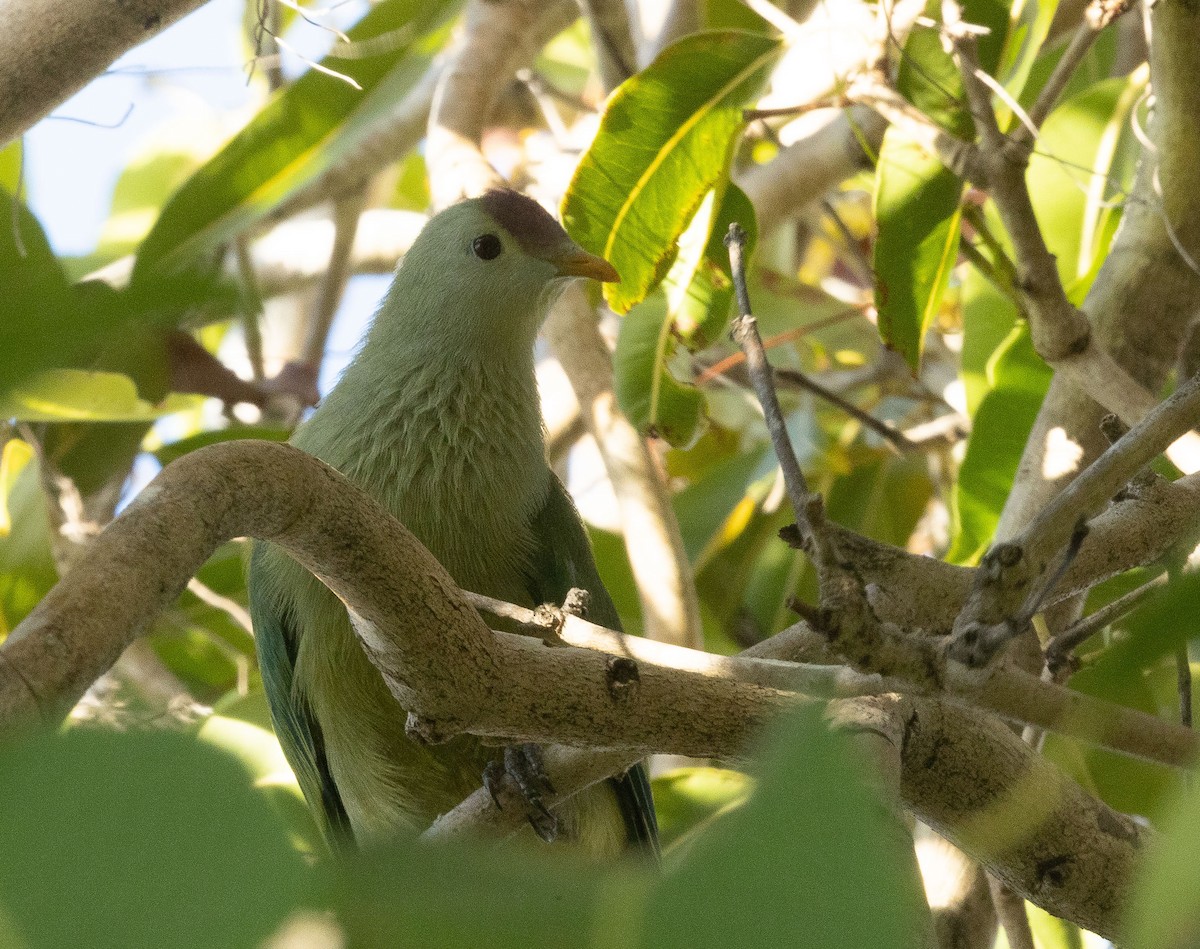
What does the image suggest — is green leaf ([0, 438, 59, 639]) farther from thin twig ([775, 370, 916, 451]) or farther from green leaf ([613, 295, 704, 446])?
thin twig ([775, 370, 916, 451])

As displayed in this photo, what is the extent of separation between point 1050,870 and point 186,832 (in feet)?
4.32

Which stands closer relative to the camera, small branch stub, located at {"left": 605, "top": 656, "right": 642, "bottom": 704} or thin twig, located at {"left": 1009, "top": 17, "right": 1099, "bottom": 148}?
small branch stub, located at {"left": 605, "top": 656, "right": 642, "bottom": 704}

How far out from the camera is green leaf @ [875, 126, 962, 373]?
2.19 meters

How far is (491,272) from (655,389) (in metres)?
0.40

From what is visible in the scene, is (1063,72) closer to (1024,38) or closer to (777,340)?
(1024,38)

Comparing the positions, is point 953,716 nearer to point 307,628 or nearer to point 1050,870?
point 1050,870

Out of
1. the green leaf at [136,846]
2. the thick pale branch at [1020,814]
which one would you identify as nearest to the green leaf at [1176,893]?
the green leaf at [136,846]

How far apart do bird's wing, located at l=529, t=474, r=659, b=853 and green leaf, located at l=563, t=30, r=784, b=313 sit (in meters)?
0.41

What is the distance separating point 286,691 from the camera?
2160mm

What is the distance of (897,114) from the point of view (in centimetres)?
198

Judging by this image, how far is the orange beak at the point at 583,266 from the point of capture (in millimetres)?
2277

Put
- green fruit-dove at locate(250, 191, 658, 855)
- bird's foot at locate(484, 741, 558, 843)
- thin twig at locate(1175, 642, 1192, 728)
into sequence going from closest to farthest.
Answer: thin twig at locate(1175, 642, 1192, 728) < bird's foot at locate(484, 741, 558, 843) < green fruit-dove at locate(250, 191, 658, 855)

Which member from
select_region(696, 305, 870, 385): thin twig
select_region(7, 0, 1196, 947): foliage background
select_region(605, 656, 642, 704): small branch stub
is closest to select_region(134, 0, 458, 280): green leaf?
select_region(7, 0, 1196, 947): foliage background

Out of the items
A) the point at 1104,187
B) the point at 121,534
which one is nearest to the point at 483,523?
the point at 121,534
